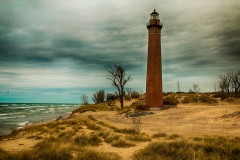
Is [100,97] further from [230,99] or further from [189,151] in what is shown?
[189,151]

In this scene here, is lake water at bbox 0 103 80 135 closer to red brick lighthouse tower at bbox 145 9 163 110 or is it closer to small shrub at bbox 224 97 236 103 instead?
red brick lighthouse tower at bbox 145 9 163 110

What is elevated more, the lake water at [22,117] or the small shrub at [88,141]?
the small shrub at [88,141]

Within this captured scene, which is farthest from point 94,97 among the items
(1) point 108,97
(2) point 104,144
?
(2) point 104,144

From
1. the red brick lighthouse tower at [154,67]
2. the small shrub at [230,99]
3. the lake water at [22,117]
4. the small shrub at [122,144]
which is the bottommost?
the lake water at [22,117]

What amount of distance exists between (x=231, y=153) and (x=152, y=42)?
880 inches

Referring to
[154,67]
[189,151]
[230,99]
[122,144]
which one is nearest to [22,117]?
[154,67]

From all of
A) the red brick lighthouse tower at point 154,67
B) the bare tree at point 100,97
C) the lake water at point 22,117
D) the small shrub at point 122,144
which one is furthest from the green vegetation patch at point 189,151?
the bare tree at point 100,97

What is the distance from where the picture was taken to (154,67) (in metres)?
29.1

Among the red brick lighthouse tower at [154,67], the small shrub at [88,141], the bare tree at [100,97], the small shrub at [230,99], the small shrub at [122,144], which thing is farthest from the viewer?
the bare tree at [100,97]

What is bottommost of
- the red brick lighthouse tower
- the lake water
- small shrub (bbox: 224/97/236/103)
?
the lake water

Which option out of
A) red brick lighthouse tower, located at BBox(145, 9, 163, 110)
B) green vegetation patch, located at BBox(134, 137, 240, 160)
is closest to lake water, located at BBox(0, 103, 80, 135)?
green vegetation patch, located at BBox(134, 137, 240, 160)

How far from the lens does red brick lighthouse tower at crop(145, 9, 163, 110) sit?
1145 inches

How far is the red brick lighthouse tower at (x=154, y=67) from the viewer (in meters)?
29.1

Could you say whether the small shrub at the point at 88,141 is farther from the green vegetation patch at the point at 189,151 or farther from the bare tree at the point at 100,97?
the bare tree at the point at 100,97
